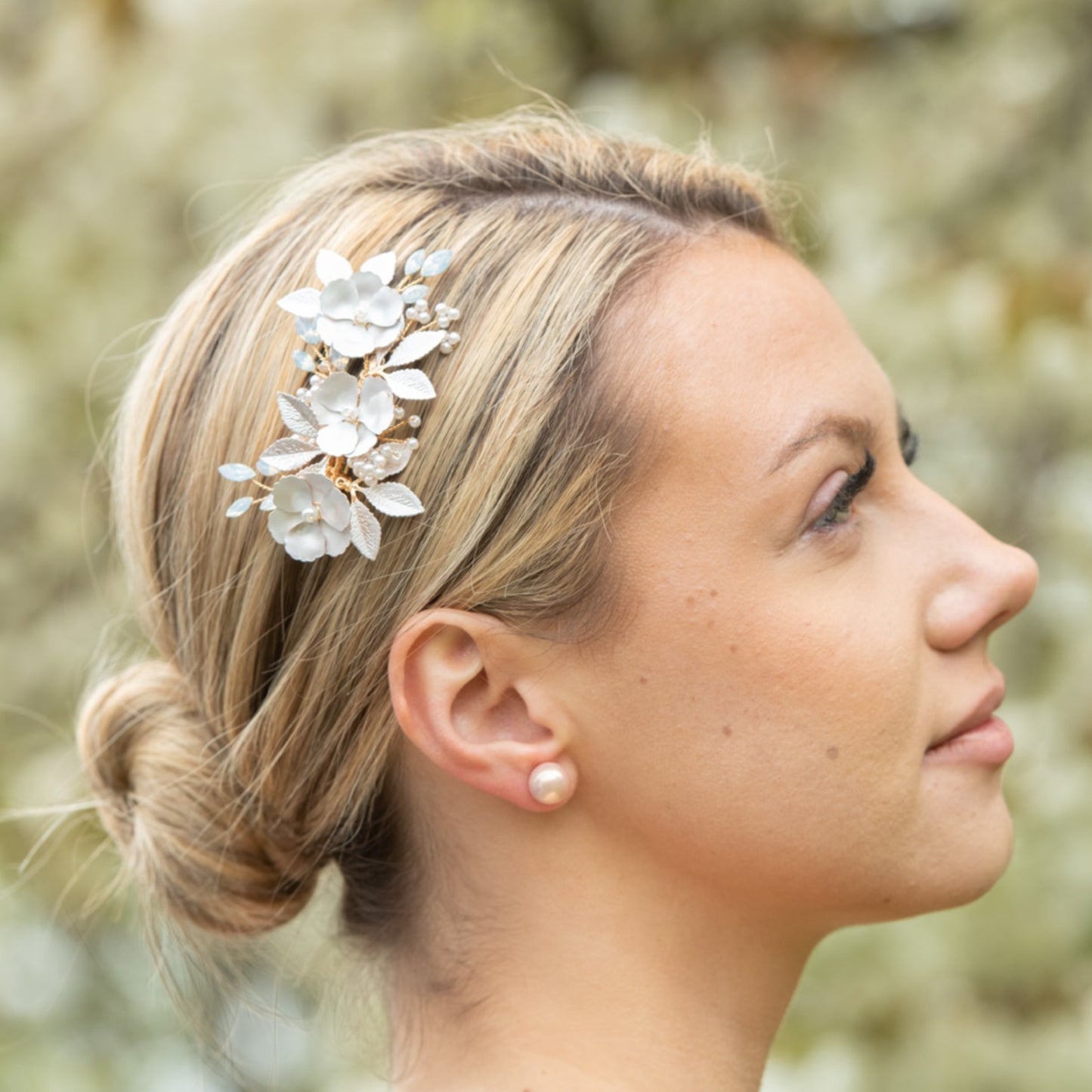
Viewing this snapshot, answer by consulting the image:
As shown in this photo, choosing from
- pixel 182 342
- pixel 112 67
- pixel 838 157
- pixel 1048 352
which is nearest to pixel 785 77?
pixel 838 157

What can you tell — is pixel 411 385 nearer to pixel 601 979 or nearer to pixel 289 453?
pixel 289 453

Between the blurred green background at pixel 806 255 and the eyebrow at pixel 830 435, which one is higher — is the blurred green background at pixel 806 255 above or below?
below

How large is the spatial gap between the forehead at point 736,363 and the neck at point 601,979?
480mm

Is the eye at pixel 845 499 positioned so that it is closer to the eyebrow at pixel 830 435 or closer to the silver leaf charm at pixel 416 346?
the eyebrow at pixel 830 435

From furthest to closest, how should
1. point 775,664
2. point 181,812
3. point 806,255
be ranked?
point 806,255 → point 181,812 → point 775,664

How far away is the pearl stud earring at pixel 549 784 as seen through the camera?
155cm

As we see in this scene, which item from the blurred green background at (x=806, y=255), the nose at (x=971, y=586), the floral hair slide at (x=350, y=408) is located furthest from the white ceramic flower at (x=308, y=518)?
the blurred green background at (x=806, y=255)

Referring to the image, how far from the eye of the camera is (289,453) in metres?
1.62

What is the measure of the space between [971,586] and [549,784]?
Result: 0.55m

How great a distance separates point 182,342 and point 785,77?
223cm

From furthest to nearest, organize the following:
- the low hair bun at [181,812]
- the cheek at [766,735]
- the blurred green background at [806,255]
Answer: the blurred green background at [806,255]
the low hair bun at [181,812]
the cheek at [766,735]

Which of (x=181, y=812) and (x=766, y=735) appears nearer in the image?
(x=766, y=735)

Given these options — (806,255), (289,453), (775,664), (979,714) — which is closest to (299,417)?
(289,453)

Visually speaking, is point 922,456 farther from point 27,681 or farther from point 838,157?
point 27,681
